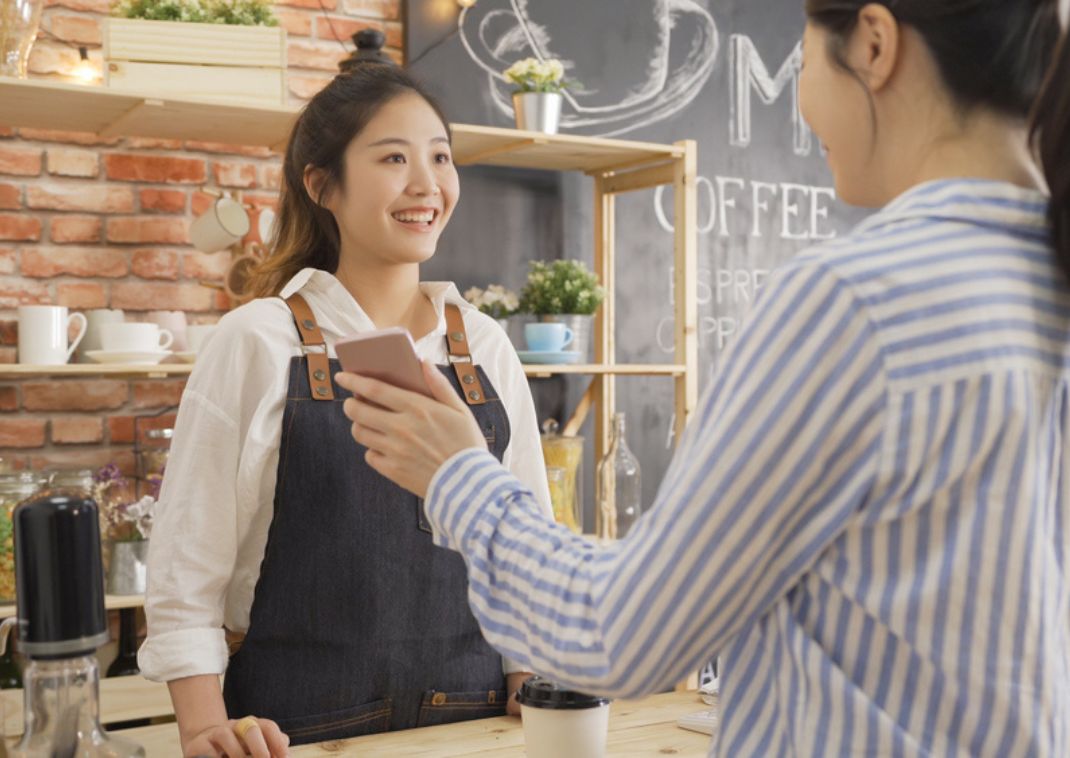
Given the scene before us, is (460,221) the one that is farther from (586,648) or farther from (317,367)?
(586,648)

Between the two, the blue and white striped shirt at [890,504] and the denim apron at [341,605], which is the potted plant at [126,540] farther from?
the blue and white striped shirt at [890,504]

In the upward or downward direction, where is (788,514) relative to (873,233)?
downward

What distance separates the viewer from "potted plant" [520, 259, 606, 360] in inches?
123

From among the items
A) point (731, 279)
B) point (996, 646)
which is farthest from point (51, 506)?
point (731, 279)

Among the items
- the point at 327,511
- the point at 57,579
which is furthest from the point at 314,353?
the point at 57,579

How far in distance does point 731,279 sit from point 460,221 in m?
0.94

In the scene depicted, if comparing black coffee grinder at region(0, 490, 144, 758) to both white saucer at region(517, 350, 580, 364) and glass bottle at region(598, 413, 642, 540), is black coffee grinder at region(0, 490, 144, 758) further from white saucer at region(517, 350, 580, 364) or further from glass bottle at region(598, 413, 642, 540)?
glass bottle at region(598, 413, 642, 540)

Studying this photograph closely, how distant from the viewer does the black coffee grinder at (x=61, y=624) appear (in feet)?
2.69

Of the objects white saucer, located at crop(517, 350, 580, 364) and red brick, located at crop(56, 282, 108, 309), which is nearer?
red brick, located at crop(56, 282, 108, 309)

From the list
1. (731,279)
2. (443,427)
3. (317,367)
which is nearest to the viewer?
(443,427)

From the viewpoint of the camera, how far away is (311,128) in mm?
2061

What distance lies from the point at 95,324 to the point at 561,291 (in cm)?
113

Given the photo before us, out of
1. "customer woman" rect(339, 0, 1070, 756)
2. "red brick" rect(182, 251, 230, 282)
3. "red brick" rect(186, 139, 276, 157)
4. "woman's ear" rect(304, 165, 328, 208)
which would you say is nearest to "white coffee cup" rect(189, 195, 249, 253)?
"red brick" rect(182, 251, 230, 282)

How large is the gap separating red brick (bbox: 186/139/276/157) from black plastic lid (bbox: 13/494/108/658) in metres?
2.32
